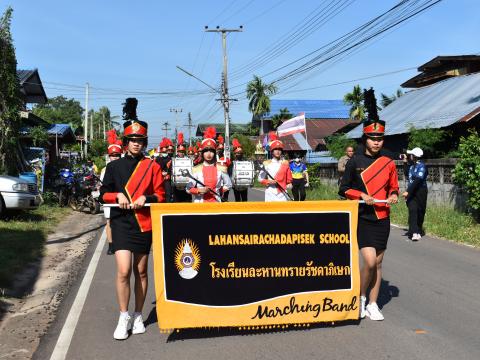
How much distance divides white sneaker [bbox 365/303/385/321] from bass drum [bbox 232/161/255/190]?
416cm

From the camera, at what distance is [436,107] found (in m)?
19.3

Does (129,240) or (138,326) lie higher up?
(129,240)

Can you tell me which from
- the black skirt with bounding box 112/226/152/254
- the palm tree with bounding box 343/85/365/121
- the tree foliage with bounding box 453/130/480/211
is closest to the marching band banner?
the black skirt with bounding box 112/226/152/254

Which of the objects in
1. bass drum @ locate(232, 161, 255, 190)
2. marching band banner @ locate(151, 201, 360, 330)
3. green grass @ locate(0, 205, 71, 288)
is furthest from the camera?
bass drum @ locate(232, 161, 255, 190)

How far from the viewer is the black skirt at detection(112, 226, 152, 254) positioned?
15.8 feet

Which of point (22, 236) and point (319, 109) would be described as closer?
point (22, 236)

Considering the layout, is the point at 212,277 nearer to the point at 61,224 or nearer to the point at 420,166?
the point at 420,166

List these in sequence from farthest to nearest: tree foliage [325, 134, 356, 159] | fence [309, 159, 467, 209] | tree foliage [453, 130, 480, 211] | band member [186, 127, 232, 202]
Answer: tree foliage [325, 134, 356, 159], fence [309, 159, 467, 209], tree foliage [453, 130, 480, 211], band member [186, 127, 232, 202]

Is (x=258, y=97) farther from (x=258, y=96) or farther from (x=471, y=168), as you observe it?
(x=471, y=168)

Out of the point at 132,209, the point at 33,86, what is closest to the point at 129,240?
the point at 132,209

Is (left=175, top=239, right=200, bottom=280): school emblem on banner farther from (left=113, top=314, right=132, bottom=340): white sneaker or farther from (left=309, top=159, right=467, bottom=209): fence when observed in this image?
(left=309, top=159, right=467, bottom=209): fence

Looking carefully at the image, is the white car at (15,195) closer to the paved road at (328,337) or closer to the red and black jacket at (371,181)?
the paved road at (328,337)

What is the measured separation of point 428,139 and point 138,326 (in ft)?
45.4

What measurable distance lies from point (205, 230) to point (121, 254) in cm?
78
